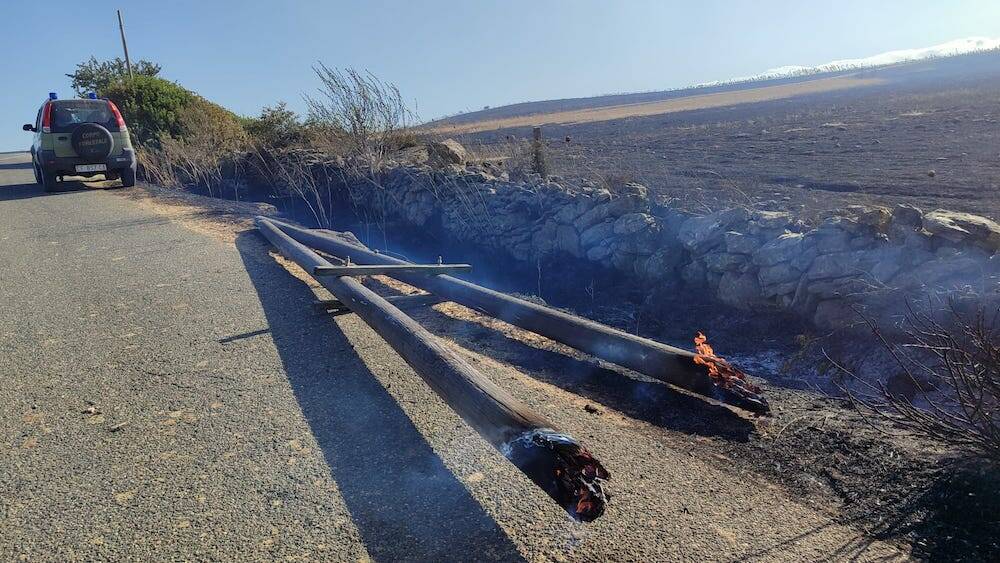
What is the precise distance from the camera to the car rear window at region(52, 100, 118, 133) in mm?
15984

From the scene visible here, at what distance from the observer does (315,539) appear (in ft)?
9.73

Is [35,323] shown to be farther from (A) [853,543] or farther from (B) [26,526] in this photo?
(A) [853,543]

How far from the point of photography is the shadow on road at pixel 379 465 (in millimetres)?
2969

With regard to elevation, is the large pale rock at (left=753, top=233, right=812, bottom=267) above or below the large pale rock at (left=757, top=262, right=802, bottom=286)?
above

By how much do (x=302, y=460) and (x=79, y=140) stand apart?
1547 cm

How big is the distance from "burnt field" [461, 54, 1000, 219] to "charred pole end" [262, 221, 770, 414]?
4.33 meters

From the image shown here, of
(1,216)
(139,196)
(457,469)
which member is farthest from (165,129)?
(457,469)

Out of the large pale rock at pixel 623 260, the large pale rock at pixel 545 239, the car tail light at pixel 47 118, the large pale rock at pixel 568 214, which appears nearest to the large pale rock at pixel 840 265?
the large pale rock at pixel 623 260

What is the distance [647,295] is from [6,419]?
22.0ft

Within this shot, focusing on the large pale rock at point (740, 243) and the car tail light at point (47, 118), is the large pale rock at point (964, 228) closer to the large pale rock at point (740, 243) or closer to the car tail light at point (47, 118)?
the large pale rock at point (740, 243)

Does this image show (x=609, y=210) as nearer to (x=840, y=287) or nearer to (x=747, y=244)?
(x=747, y=244)

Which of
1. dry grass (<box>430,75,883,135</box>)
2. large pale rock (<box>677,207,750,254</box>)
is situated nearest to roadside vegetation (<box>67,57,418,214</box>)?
large pale rock (<box>677,207,750,254</box>)

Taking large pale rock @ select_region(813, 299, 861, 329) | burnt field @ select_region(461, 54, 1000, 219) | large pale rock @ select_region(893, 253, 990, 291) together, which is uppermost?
burnt field @ select_region(461, 54, 1000, 219)

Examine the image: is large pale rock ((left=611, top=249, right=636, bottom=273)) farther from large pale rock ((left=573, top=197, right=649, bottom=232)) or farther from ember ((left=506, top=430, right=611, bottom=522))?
ember ((left=506, top=430, right=611, bottom=522))
